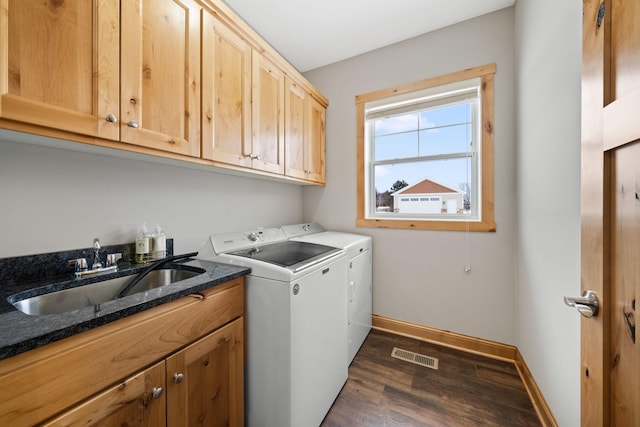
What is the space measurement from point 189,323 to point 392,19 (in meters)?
2.54

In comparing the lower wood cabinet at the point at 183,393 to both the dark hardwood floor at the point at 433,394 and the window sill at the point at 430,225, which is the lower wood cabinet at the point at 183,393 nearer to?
the dark hardwood floor at the point at 433,394

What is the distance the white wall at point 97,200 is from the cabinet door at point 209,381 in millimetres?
762

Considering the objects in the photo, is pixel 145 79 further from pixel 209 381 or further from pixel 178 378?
pixel 209 381

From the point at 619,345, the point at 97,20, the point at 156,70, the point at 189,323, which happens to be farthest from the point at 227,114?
the point at 619,345

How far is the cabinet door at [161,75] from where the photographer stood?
99cm

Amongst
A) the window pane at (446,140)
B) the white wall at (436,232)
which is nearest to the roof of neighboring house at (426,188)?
the window pane at (446,140)

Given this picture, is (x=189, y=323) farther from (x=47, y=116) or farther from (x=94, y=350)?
(x=47, y=116)

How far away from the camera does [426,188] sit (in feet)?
7.32

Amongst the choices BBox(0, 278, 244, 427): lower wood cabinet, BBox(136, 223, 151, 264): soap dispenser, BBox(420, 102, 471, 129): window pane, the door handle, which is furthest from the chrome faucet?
BBox(420, 102, 471, 129): window pane

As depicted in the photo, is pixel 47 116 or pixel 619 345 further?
pixel 47 116

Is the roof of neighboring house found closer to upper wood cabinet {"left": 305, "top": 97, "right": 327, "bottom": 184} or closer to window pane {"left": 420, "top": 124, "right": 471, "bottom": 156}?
window pane {"left": 420, "top": 124, "right": 471, "bottom": 156}

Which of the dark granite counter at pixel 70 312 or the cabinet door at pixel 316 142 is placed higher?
the cabinet door at pixel 316 142

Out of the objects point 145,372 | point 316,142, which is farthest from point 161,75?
point 316,142

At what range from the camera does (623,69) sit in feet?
1.77
